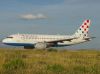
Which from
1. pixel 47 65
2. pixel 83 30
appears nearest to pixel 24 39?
pixel 83 30

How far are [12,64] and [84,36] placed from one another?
201 ft

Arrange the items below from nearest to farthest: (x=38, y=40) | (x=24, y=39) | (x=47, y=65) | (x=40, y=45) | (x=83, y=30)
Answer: (x=47, y=65) < (x=40, y=45) < (x=24, y=39) < (x=38, y=40) < (x=83, y=30)

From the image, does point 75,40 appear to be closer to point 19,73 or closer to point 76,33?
point 76,33

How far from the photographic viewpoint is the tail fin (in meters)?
75.1

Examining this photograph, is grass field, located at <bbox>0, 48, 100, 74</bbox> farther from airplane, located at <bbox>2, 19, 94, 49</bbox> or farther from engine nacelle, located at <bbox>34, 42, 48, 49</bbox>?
airplane, located at <bbox>2, 19, 94, 49</bbox>

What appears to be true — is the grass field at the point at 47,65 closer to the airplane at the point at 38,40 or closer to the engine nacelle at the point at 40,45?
the engine nacelle at the point at 40,45

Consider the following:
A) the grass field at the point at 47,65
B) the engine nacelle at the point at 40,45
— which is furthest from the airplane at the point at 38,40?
the grass field at the point at 47,65

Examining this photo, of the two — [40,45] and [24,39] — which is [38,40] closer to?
[40,45]

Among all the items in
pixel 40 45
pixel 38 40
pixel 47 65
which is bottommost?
Answer: pixel 47 65

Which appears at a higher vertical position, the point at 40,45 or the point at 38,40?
the point at 38,40

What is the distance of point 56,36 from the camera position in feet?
222

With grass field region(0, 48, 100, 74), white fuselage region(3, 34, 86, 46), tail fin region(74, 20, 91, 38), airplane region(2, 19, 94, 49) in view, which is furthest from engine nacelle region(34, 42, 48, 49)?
grass field region(0, 48, 100, 74)

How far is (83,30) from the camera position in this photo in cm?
7600

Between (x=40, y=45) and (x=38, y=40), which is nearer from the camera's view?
(x=40, y=45)
